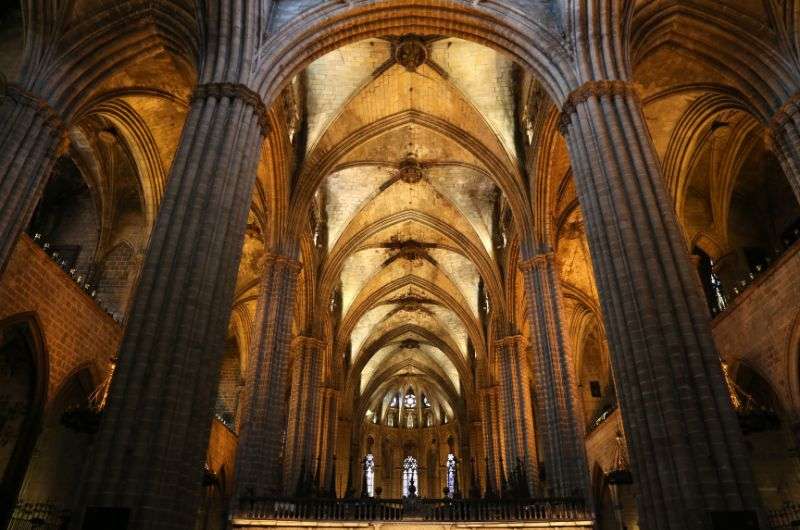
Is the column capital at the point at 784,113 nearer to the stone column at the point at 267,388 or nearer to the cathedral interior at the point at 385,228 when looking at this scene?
the cathedral interior at the point at 385,228

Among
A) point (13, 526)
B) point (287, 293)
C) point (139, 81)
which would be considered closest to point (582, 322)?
point (287, 293)

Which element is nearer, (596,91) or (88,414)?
(596,91)

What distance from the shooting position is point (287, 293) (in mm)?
16562

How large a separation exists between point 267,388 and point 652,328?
991 centimetres

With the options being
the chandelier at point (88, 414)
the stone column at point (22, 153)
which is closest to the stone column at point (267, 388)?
the chandelier at point (88, 414)

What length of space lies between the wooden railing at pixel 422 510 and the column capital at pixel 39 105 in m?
8.85

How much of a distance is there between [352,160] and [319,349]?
7.18 m

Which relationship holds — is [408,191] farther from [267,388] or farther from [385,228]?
[267,388]

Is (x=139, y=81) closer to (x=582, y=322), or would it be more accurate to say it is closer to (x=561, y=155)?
(x=561, y=155)

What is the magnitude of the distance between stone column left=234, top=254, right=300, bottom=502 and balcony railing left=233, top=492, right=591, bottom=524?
85 cm

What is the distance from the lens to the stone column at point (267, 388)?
45.6ft

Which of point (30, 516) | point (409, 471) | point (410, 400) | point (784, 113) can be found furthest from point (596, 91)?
point (410, 400)

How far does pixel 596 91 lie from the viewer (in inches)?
427

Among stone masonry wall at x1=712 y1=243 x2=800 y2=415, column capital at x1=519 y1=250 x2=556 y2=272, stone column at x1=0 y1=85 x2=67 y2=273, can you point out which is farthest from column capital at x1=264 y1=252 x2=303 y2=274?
stone masonry wall at x1=712 y1=243 x2=800 y2=415
